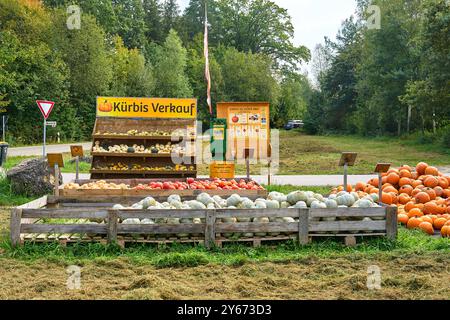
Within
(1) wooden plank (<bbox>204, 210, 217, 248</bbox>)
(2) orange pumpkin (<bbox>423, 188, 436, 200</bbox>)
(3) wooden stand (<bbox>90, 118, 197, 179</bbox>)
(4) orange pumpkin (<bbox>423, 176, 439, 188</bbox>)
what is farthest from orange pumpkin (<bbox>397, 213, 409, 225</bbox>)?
(3) wooden stand (<bbox>90, 118, 197, 179</bbox>)

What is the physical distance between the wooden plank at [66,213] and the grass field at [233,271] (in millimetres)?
433

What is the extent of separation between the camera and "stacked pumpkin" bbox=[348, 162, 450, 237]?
9.86 meters

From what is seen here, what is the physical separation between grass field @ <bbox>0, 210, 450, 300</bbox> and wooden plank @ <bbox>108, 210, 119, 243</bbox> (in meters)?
0.17

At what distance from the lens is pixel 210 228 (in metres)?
8.12

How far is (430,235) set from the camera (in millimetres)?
9516

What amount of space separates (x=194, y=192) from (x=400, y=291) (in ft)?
18.5

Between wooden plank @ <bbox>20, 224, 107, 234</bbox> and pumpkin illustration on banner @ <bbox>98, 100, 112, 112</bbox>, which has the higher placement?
pumpkin illustration on banner @ <bbox>98, 100, 112, 112</bbox>

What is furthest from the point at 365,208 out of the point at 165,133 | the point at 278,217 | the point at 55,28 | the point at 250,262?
the point at 55,28

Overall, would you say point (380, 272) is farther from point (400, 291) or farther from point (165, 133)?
point (165, 133)

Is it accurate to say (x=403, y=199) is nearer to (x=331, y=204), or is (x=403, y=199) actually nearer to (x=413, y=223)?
(x=413, y=223)

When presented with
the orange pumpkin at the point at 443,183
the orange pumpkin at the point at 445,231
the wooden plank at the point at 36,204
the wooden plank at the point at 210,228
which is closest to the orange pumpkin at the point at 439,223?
the orange pumpkin at the point at 445,231

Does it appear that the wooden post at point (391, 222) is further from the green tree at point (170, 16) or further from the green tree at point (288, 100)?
the green tree at point (170, 16)

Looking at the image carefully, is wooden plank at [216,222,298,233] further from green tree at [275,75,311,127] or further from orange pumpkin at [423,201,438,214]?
green tree at [275,75,311,127]

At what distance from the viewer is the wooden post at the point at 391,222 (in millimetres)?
8492
